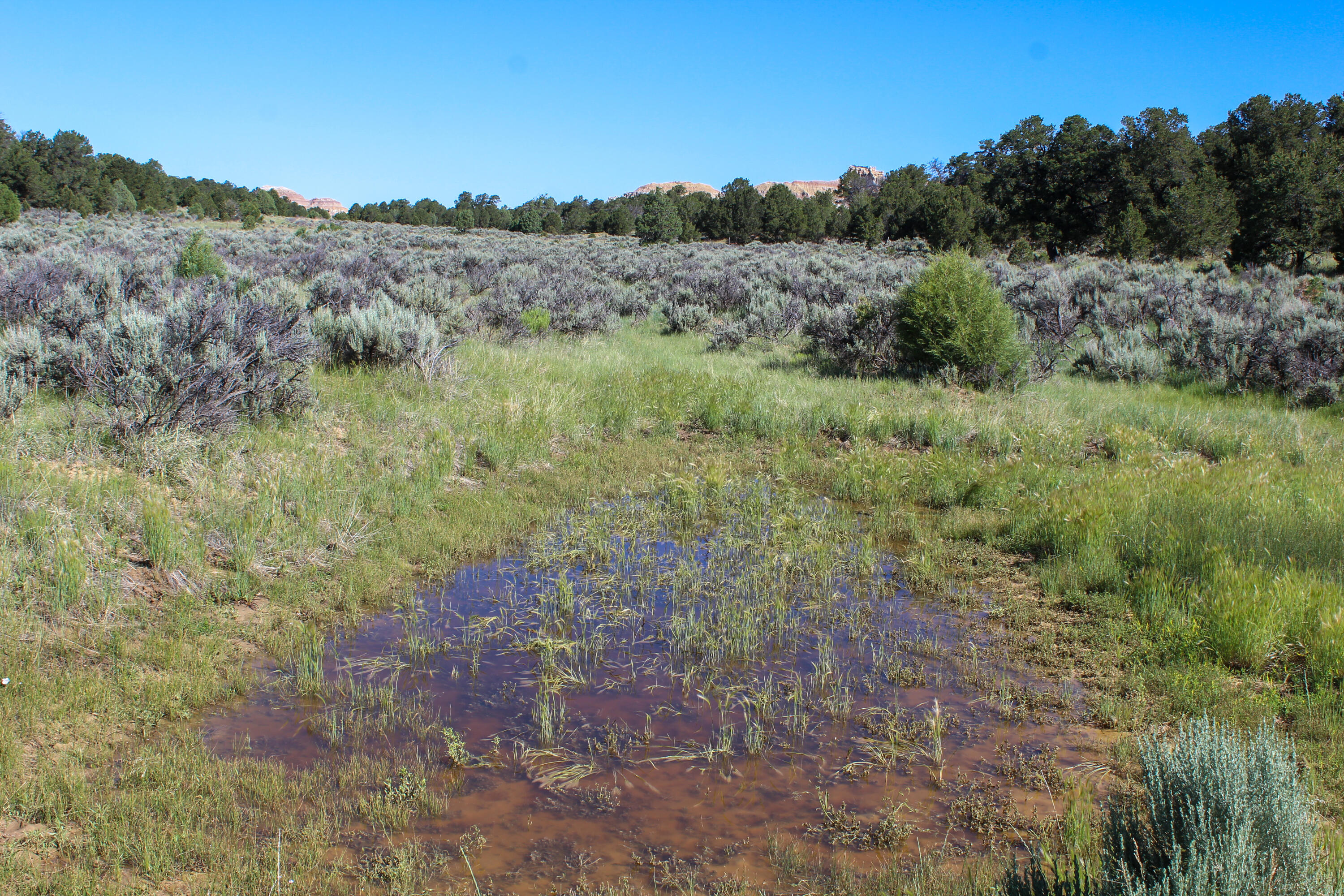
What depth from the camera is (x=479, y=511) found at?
7980mm

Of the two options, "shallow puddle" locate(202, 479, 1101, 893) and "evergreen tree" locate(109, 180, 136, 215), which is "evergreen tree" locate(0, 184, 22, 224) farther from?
"shallow puddle" locate(202, 479, 1101, 893)

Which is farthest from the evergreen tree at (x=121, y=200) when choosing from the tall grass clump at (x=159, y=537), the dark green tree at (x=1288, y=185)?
the dark green tree at (x=1288, y=185)

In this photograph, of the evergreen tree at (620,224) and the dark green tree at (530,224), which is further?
the evergreen tree at (620,224)

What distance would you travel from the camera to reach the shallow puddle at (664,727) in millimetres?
3658

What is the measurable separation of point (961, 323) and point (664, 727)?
10.2 metres

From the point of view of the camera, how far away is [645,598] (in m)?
6.40

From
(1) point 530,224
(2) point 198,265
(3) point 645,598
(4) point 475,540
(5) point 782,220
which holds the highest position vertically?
(5) point 782,220

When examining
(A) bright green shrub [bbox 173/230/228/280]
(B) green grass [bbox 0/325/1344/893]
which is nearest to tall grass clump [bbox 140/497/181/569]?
(B) green grass [bbox 0/325/1344/893]

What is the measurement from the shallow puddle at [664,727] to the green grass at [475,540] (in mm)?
377

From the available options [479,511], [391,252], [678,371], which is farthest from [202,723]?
[391,252]

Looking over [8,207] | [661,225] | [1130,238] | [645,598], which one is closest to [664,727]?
[645,598]

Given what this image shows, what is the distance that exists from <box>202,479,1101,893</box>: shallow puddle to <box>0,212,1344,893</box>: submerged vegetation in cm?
3

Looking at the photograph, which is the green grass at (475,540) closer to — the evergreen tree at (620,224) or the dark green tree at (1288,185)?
the dark green tree at (1288,185)

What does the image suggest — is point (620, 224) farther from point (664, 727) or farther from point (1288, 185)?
point (664, 727)
